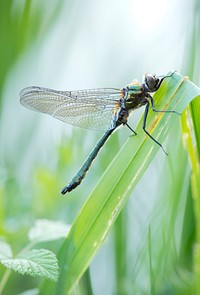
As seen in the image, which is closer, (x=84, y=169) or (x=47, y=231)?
(x=47, y=231)

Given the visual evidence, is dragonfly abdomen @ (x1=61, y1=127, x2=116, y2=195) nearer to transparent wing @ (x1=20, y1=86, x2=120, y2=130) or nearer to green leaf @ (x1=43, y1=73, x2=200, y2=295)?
transparent wing @ (x1=20, y1=86, x2=120, y2=130)

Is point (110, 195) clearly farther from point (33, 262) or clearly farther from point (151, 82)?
point (151, 82)

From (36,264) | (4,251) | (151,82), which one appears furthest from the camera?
(151,82)

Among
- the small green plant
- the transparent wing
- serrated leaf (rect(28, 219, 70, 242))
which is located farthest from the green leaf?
the transparent wing

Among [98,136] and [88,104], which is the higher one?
[88,104]

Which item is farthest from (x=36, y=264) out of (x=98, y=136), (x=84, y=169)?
(x=98, y=136)

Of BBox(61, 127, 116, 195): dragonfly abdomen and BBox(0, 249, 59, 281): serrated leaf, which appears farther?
BBox(61, 127, 116, 195): dragonfly abdomen
